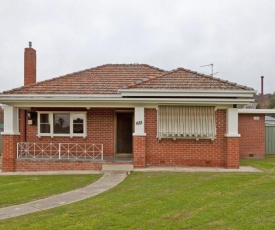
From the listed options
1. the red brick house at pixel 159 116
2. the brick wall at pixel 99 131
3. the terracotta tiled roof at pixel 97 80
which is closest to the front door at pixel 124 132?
the brick wall at pixel 99 131

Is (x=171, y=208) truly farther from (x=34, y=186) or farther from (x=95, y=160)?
(x=95, y=160)

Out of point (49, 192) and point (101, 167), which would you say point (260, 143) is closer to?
point (101, 167)

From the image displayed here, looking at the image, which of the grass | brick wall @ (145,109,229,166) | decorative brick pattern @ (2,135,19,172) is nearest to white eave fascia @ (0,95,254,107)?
→ brick wall @ (145,109,229,166)

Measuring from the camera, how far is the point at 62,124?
48.2ft

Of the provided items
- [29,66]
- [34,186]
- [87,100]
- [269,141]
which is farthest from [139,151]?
[269,141]

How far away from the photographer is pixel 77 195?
8.30 m

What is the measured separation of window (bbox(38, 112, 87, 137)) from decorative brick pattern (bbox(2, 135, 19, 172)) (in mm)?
1886

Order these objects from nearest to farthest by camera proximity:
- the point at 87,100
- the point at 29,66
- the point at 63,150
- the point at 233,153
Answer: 1. the point at 233,153
2. the point at 87,100
3. the point at 63,150
4. the point at 29,66

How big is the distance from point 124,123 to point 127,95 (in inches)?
123

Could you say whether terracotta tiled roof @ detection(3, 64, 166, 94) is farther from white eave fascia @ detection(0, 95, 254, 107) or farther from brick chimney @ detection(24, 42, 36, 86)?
brick chimney @ detection(24, 42, 36, 86)

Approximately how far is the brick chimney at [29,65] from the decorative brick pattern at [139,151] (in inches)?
309

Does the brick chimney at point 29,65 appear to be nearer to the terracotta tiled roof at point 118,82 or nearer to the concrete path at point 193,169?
the terracotta tiled roof at point 118,82

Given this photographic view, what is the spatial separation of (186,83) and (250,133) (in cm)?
683

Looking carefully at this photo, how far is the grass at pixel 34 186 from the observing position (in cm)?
812
